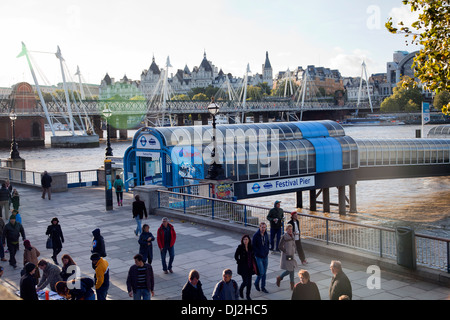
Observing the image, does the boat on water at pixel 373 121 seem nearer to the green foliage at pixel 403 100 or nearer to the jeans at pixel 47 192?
the green foliage at pixel 403 100

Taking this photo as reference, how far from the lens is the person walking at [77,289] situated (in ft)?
31.0

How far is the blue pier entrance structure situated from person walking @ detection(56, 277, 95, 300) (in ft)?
44.0

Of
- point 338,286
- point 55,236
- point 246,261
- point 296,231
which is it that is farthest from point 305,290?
point 55,236

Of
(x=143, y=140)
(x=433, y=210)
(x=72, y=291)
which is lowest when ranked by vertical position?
(x=433, y=210)

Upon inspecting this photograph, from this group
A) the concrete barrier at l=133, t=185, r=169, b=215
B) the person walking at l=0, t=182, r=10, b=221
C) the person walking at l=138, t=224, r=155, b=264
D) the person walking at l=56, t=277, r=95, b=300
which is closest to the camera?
the person walking at l=56, t=277, r=95, b=300

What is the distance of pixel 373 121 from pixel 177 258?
162098 millimetres

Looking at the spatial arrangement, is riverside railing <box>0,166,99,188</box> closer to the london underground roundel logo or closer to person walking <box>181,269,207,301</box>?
the london underground roundel logo

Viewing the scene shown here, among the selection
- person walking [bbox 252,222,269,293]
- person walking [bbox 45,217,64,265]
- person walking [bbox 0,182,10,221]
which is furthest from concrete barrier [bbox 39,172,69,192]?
person walking [bbox 252,222,269,293]

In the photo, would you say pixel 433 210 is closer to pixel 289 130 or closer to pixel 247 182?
pixel 289 130

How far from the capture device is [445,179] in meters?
55.8

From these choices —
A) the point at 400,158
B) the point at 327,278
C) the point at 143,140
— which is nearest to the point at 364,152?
the point at 400,158

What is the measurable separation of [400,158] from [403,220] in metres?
8.21

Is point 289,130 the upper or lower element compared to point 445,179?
upper

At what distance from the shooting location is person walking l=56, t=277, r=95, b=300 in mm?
9445
